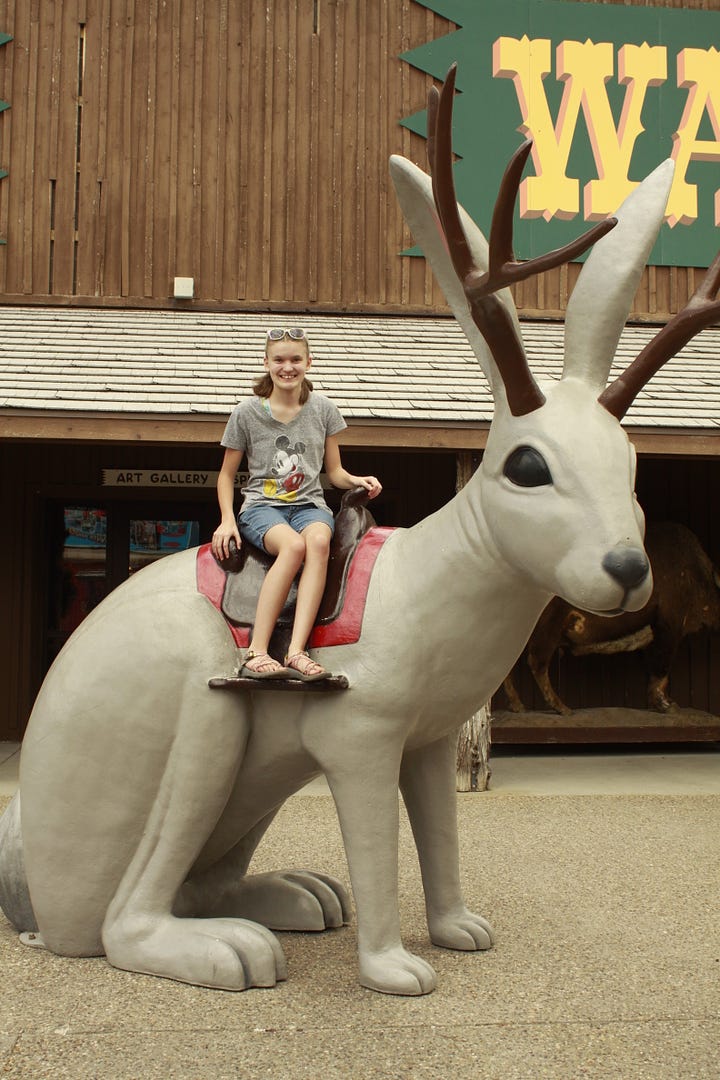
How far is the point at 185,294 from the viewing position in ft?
30.1

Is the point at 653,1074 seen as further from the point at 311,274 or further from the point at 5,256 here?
the point at 5,256

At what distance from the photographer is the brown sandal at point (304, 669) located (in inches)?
121

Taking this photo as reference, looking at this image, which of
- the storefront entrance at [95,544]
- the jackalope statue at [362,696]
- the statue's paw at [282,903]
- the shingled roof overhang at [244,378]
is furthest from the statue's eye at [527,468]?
the storefront entrance at [95,544]

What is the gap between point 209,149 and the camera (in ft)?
30.3

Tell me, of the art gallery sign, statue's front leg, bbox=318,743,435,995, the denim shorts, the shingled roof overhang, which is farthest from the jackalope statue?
the art gallery sign

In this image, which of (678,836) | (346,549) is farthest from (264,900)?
(678,836)

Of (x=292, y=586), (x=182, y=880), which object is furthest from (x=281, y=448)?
(x=182, y=880)

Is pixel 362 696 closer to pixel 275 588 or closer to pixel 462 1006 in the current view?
pixel 275 588

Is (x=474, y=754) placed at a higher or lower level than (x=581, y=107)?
Result: lower

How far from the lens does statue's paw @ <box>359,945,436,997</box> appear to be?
3.09 m

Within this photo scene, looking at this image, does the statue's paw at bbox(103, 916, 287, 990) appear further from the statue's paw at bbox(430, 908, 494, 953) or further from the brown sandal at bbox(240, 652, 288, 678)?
the brown sandal at bbox(240, 652, 288, 678)

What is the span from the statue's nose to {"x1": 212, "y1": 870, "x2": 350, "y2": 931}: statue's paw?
193cm

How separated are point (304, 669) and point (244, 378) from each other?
4.53m

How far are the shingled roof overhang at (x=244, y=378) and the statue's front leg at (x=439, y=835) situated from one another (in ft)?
11.4
